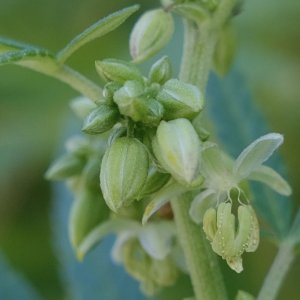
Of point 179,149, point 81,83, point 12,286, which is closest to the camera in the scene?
point 179,149

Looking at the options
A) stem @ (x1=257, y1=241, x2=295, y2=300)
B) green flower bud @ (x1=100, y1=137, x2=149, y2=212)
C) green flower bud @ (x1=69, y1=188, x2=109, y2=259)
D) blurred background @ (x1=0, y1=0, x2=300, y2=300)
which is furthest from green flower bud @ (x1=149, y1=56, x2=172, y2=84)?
blurred background @ (x1=0, y1=0, x2=300, y2=300)

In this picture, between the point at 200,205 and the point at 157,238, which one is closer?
the point at 200,205

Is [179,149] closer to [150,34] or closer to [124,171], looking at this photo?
[124,171]

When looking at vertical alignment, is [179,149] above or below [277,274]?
above

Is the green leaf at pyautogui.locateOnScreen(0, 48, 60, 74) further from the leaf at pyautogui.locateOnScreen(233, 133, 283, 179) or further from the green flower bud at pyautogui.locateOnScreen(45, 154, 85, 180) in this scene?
the leaf at pyautogui.locateOnScreen(233, 133, 283, 179)

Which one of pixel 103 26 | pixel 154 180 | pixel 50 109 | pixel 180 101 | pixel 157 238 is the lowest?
pixel 50 109

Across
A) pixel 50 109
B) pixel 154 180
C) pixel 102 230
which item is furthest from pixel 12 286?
pixel 50 109

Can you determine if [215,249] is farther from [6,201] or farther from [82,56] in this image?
[82,56]

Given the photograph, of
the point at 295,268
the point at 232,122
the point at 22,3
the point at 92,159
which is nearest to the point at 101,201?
the point at 92,159
